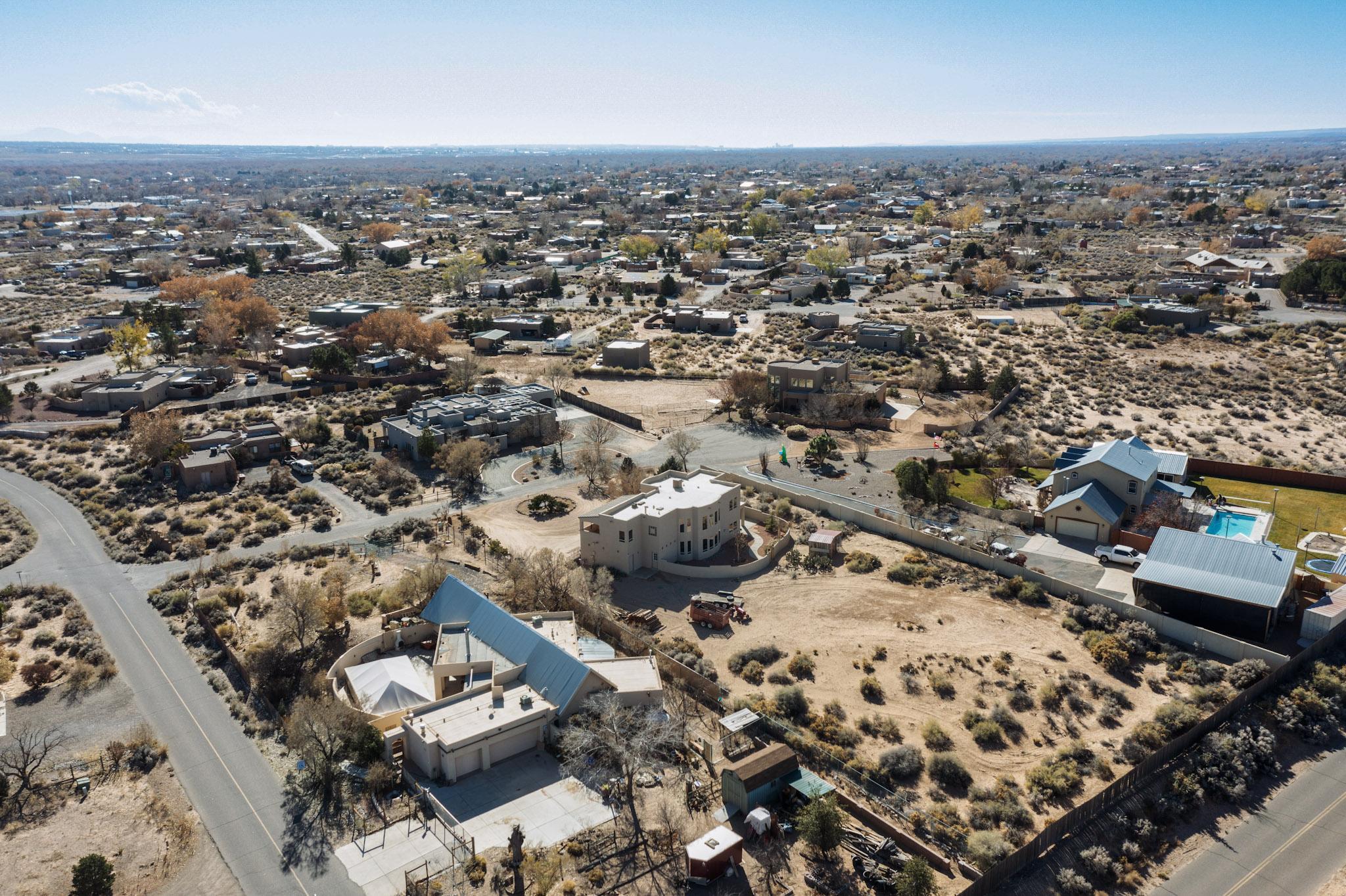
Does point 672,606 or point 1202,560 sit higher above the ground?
point 1202,560

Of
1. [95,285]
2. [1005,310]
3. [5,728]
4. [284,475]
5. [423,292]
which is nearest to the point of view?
[5,728]

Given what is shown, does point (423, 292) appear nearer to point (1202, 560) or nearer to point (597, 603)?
point (597, 603)

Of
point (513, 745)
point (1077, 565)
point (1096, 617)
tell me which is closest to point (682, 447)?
point (1077, 565)

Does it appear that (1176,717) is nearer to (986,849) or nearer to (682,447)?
(986,849)

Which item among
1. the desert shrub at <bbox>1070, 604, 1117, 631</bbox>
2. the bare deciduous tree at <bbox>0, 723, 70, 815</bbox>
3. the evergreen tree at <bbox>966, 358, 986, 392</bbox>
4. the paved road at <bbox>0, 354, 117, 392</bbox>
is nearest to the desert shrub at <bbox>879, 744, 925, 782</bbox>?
the desert shrub at <bbox>1070, 604, 1117, 631</bbox>

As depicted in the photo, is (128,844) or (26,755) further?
(26,755)

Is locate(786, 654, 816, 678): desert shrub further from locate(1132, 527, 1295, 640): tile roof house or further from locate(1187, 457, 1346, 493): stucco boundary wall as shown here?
locate(1187, 457, 1346, 493): stucco boundary wall

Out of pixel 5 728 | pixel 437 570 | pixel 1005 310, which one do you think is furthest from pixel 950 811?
pixel 1005 310
